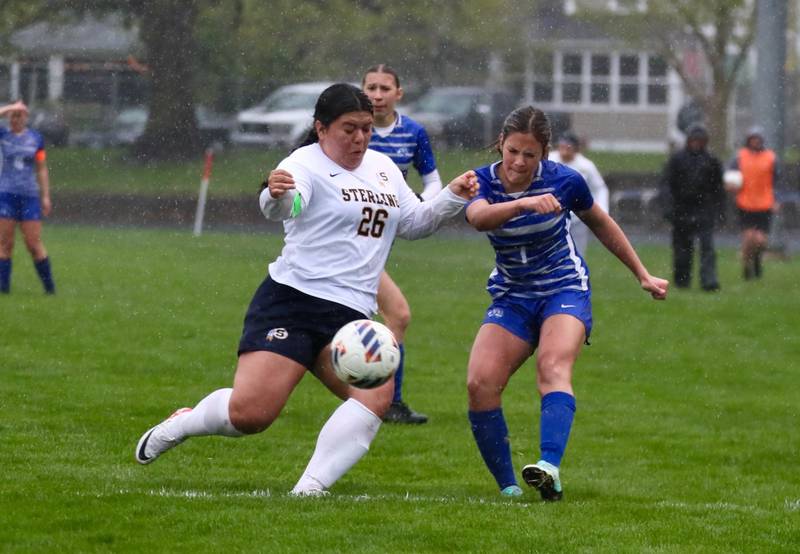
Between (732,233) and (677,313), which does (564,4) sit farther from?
(677,313)

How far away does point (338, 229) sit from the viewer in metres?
6.36

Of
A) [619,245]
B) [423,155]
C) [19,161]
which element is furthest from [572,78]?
[619,245]

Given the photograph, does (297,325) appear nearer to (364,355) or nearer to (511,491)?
(364,355)

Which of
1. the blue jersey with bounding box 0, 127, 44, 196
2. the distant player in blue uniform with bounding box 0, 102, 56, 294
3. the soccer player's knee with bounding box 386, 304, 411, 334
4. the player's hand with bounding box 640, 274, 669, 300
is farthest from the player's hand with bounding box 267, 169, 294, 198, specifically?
the blue jersey with bounding box 0, 127, 44, 196

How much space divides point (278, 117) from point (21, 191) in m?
9.36

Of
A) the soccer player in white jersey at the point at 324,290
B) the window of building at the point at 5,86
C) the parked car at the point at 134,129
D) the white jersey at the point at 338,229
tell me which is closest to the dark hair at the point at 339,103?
the soccer player in white jersey at the point at 324,290

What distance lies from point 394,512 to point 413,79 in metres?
18.4

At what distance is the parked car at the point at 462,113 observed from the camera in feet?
78.2

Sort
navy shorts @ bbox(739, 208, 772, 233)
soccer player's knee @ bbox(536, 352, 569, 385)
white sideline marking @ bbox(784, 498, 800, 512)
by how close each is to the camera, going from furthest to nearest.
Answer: navy shorts @ bbox(739, 208, 772, 233), white sideline marking @ bbox(784, 498, 800, 512), soccer player's knee @ bbox(536, 352, 569, 385)

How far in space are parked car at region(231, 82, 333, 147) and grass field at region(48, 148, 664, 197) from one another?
0.72 feet

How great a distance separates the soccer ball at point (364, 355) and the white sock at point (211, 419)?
1.81ft

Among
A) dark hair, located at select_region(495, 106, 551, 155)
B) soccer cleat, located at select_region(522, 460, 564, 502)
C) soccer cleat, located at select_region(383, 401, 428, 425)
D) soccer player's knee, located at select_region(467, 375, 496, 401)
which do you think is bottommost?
soccer cleat, located at select_region(383, 401, 428, 425)

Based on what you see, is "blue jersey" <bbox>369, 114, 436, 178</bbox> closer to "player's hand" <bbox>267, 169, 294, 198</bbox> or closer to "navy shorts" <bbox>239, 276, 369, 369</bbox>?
"navy shorts" <bbox>239, 276, 369, 369</bbox>

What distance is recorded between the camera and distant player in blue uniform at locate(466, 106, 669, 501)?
6.41 m
